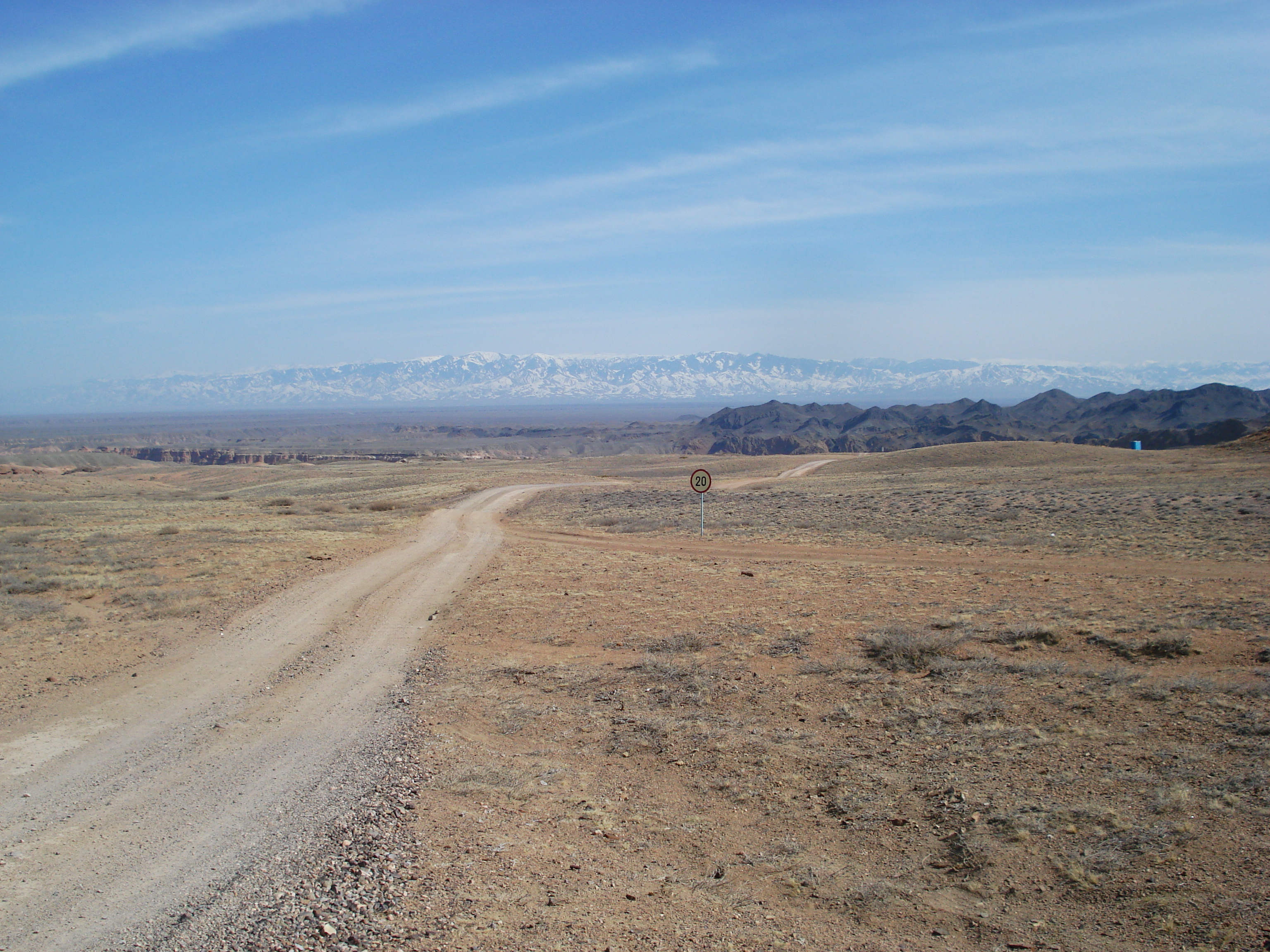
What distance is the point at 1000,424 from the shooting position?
372ft

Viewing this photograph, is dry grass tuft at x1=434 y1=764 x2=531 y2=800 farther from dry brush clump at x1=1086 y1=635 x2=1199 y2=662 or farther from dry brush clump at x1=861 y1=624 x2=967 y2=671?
dry brush clump at x1=1086 y1=635 x2=1199 y2=662

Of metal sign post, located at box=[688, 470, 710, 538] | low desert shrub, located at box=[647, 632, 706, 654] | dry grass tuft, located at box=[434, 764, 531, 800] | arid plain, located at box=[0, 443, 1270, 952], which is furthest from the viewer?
metal sign post, located at box=[688, 470, 710, 538]

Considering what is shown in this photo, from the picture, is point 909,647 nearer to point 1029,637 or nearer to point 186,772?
point 1029,637

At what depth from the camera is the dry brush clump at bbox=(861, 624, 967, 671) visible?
1066 cm

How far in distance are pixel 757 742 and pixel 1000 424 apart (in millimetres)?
118302

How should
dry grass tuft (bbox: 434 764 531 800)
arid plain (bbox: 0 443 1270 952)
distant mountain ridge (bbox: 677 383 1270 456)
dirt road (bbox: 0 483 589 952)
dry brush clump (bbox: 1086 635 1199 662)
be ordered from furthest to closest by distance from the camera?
distant mountain ridge (bbox: 677 383 1270 456) < dry brush clump (bbox: 1086 635 1199 662) < dry grass tuft (bbox: 434 764 531 800) < dirt road (bbox: 0 483 589 952) < arid plain (bbox: 0 443 1270 952)

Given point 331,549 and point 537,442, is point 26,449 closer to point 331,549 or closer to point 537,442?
point 537,442

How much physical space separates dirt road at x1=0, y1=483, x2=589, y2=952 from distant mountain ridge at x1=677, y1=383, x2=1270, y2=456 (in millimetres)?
86830

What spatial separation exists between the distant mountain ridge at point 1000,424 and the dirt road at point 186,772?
86830 millimetres

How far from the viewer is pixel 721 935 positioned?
517 cm

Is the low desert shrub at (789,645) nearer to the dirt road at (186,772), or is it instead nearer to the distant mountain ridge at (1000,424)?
the dirt road at (186,772)

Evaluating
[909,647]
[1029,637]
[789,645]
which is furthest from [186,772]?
[1029,637]

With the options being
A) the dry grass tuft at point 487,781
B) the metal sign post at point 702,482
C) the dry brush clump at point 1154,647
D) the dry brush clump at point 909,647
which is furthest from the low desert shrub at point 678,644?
the metal sign post at point 702,482

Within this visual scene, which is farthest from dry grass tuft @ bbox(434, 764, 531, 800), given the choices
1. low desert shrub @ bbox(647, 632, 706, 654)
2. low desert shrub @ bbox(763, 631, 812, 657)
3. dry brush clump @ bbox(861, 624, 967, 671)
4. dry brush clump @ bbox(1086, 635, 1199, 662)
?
dry brush clump @ bbox(1086, 635, 1199, 662)
